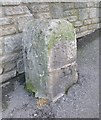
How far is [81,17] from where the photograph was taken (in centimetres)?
423

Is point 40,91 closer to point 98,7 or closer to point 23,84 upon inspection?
point 23,84

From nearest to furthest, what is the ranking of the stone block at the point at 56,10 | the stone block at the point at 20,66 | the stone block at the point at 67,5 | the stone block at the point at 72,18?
the stone block at the point at 20,66, the stone block at the point at 56,10, the stone block at the point at 67,5, the stone block at the point at 72,18

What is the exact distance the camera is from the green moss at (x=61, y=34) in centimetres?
229

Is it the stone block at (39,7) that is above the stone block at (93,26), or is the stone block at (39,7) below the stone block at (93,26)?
above

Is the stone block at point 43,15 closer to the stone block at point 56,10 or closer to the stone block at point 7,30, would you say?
the stone block at point 56,10

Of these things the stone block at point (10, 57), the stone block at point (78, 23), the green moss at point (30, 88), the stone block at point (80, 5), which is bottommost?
the green moss at point (30, 88)

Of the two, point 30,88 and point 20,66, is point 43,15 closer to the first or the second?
point 20,66

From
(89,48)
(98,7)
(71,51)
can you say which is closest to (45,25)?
(71,51)

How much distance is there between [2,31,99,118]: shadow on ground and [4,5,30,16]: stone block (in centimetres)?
86

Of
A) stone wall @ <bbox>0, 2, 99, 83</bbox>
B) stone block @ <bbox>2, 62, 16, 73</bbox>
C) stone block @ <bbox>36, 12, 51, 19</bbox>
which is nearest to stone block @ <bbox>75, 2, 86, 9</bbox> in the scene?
stone wall @ <bbox>0, 2, 99, 83</bbox>

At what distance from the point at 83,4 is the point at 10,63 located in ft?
7.17

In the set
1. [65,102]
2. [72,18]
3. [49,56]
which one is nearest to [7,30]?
[49,56]

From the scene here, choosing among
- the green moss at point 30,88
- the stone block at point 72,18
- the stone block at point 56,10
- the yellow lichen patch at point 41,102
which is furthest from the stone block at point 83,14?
the yellow lichen patch at point 41,102

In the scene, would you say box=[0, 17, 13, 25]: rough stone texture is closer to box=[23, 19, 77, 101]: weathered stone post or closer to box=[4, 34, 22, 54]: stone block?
box=[4, 34, 22, 54]: stone block
